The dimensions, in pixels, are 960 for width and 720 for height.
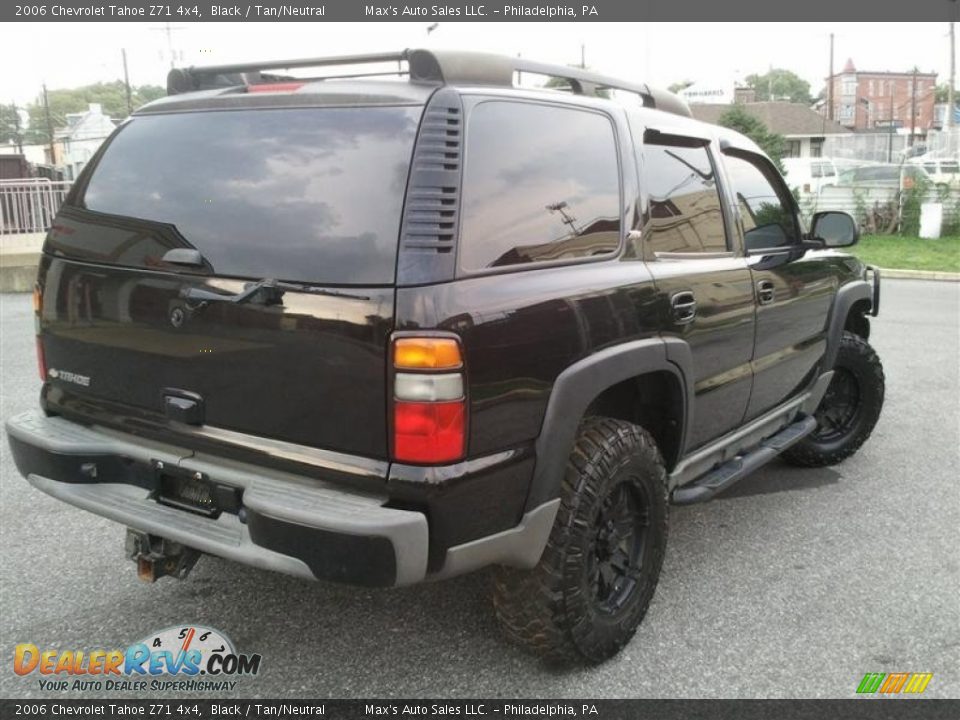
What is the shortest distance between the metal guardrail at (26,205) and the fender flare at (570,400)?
1380 cm

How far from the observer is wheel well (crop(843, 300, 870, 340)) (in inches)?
197

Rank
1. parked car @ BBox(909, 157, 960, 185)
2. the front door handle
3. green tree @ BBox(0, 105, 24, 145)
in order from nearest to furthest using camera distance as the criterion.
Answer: the front door handle < parked car @ BBox(909, 157, 960, 185) < green tree @ BBox(0, 105, 24, 145)

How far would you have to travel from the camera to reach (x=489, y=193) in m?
2.43

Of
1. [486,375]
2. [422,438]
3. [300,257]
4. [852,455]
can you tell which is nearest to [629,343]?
[486,375]

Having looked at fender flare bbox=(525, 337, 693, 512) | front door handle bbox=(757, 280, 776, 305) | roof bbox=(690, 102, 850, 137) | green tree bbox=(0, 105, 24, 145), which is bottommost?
fender flare bbox=(525, 337, 693, 512)

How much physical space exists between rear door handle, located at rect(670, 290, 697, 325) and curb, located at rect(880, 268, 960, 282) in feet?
44.4

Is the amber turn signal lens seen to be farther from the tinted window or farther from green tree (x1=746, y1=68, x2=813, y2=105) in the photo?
green tree (x1=746, y1=68, x2=813, y2=105)

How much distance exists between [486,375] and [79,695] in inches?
68.9

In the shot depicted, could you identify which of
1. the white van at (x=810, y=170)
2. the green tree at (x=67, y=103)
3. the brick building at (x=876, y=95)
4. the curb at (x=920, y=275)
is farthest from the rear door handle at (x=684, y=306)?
the brick building at (x=876, y=95)

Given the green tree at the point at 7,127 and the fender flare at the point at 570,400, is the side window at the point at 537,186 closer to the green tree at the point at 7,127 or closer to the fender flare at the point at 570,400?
the fender flare at the point at 570,400

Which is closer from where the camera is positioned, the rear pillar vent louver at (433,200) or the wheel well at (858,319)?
the rear pillar vent louver at (433,200)

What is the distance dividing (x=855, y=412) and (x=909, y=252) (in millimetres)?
14760

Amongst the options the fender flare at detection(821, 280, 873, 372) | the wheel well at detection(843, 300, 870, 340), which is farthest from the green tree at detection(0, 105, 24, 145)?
the fender flare at detection(821, 280, 873, 372)

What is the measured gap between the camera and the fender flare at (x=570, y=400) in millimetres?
2473
